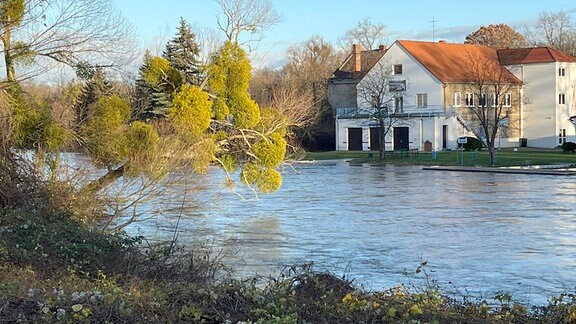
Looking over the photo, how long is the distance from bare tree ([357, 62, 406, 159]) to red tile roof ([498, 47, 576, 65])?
11431 mm

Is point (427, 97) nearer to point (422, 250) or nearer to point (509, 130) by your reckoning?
point (509, 130)

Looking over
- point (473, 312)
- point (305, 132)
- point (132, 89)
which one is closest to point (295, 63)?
point (305, 132)

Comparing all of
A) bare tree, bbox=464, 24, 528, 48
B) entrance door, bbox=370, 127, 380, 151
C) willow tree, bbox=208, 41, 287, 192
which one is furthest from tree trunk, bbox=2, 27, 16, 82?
bare tree, bbox=464, 24, 528, 48

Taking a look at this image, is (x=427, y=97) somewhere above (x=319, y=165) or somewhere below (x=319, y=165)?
above

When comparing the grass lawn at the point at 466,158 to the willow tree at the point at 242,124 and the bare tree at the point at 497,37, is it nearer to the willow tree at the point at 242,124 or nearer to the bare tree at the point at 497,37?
the willow tree at the point at 242,124

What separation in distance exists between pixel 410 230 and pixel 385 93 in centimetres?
4938

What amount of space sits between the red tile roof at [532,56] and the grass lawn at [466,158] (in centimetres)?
845

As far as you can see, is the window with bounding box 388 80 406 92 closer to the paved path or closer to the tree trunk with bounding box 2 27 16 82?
the paved path

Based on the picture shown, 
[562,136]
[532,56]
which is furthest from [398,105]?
[562,136]

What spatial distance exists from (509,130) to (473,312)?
68.4 metres

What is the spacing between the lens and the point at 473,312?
287 inches

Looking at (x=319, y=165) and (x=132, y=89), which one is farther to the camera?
(x=319, y=165)

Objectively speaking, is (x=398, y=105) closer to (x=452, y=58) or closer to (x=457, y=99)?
(x=457, y=99)

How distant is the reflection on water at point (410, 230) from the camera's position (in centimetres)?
1568
